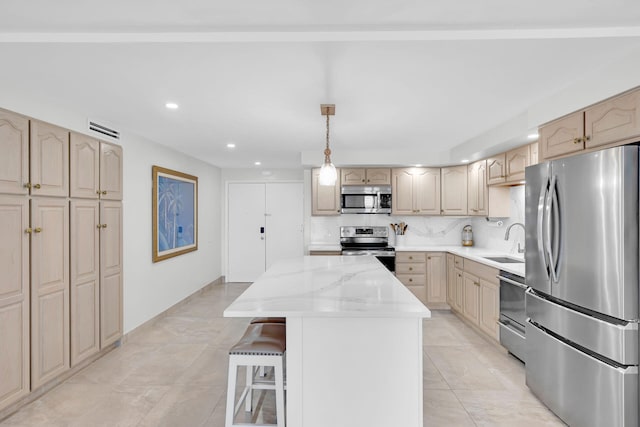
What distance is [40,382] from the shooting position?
8.65ft

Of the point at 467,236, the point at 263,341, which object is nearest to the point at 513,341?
the point at 467,236

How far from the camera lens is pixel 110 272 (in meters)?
3.47

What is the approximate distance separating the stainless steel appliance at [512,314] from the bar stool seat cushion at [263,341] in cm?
213

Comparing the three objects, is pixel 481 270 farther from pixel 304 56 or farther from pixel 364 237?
pixel 304 56

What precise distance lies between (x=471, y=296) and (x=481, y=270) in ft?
1.44

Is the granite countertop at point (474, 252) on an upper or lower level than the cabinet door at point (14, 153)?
lower

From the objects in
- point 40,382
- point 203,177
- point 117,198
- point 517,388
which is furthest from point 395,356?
point 203,177

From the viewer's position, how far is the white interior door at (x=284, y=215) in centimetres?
686

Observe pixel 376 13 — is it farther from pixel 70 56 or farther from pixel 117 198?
pixel 117 198

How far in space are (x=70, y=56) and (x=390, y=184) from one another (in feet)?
13.7

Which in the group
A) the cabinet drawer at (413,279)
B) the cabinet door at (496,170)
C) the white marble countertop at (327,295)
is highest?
the cabinet door at (496,170)

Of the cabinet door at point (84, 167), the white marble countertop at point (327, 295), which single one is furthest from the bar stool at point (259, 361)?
the cabinet door at point (84, 167)

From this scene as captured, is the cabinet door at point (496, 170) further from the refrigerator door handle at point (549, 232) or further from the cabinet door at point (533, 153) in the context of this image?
the refrigerator door handle at point (549, 232)

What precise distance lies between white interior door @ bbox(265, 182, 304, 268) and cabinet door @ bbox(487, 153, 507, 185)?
349 cm
